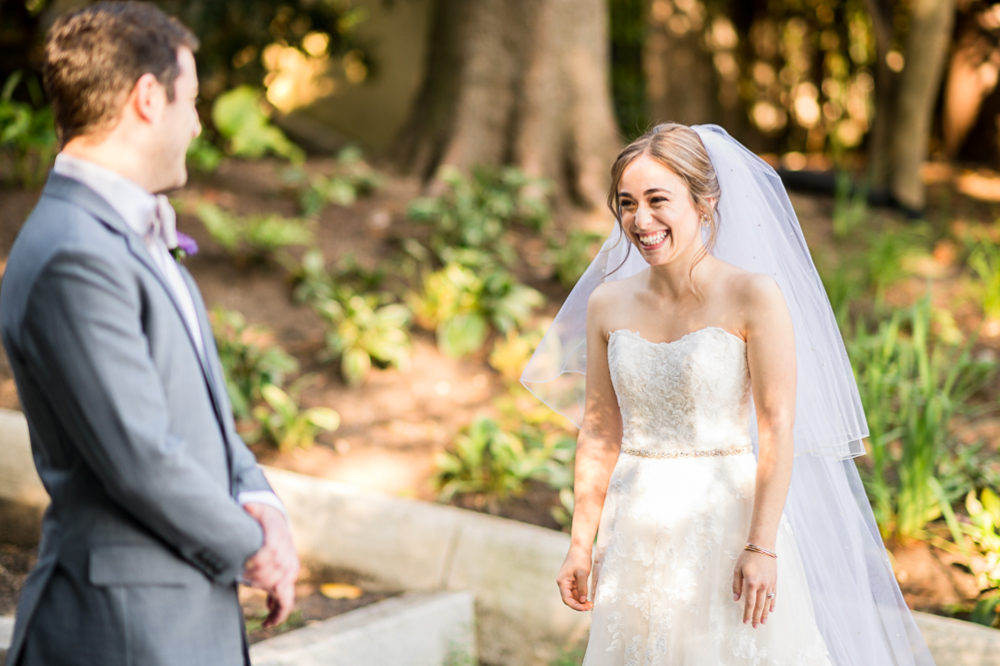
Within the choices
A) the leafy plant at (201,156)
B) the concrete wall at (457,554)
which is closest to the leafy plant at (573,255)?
the concrete wall at (457,554)

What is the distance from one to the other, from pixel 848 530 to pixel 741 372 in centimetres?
62

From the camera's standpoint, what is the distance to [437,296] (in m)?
5.59

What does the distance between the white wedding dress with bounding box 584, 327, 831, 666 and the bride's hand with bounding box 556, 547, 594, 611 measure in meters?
0.07

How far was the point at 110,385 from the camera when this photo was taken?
1.36 metres

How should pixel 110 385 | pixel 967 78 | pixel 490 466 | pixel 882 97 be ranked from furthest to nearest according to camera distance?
pixel 967 78 < pixel 882 97 < pixel 490 466 < pixel 110 385

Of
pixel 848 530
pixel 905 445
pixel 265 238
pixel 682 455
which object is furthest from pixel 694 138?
pixel 265 238

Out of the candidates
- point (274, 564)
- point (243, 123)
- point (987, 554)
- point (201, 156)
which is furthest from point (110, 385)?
point (243, 123)

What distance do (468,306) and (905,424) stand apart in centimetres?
279

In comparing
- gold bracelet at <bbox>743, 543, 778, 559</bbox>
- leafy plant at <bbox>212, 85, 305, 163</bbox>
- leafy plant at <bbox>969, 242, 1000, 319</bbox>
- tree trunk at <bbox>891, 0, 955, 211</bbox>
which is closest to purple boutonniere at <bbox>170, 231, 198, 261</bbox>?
Answer: gold bracelet at <bbox>743, 543, 778, 559</bbox>

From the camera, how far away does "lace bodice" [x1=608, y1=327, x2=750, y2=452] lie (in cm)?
211

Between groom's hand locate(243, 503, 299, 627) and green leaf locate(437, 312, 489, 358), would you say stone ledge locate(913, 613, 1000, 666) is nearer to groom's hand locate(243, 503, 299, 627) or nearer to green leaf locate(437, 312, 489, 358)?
groom's hand locate(243, 503, 299, 627)

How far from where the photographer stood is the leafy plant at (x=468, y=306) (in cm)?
541

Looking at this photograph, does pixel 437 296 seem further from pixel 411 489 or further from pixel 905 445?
pixel 905 445

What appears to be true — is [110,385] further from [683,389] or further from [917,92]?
[917,92]
